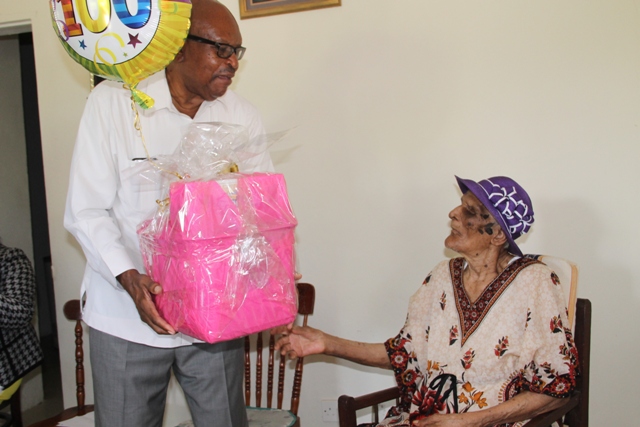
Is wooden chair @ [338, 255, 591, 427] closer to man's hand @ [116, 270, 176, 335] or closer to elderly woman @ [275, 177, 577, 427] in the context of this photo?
elderly woman @ [275, 177, 577, 427]

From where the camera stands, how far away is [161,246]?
1.38 m

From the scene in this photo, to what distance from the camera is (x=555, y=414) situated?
1680 millimetres

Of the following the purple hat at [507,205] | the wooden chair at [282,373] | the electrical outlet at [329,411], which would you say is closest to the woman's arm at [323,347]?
the wooden chair at [282,373]

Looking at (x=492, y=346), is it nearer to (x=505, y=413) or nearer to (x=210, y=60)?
(x=505, y=413)

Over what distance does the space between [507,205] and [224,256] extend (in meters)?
0.91

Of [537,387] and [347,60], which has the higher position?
[347,60]

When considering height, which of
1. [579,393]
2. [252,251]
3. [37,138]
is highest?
[37,138]

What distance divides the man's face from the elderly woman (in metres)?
0.74

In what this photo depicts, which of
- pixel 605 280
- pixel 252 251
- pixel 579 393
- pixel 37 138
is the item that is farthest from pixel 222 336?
pixel 37 138

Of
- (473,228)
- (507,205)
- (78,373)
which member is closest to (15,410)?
(78,373)

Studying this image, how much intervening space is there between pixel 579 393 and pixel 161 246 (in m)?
1.29

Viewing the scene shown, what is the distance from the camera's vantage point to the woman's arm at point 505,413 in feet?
5.41

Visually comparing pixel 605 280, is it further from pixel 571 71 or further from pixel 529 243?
pixel 571 71

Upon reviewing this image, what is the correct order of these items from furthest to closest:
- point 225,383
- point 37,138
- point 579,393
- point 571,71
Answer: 1. point 37,138
2. point 571,71
3. point 579,393
4. point 225,383
